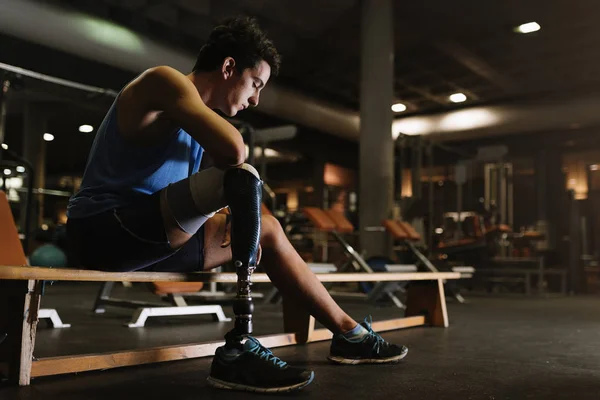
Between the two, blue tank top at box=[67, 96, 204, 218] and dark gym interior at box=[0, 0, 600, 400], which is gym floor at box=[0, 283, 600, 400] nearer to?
dark gym interior at box=[0, 0, 600, 400]

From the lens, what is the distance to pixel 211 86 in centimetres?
149

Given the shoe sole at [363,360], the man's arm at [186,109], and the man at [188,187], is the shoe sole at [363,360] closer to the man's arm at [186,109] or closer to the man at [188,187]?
the man at [188,187]

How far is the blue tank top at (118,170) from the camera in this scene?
1.37 m

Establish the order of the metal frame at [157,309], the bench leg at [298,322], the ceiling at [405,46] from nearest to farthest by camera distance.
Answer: the bench leg at [298,322]
the metal frame at [157,309]
the ceiling at [405,46]

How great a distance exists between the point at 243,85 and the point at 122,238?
0.50 metres

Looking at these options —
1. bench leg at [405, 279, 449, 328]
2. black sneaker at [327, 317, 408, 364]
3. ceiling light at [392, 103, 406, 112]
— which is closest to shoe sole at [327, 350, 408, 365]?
black sneaker at [327, 317, 408, 364]

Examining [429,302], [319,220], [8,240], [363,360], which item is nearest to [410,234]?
[319,220]

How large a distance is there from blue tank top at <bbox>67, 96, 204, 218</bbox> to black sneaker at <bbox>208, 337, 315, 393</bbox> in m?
0.45

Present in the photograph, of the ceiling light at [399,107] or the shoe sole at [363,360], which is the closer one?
the shoe sole at [363,360]

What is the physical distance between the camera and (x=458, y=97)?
9391 mm

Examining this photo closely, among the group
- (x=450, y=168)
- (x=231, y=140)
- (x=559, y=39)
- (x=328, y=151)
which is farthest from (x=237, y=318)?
(x=450, y=168)

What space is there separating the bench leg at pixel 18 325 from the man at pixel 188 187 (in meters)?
0.16

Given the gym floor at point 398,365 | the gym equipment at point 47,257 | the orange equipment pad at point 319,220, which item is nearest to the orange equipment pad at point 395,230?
the orange equipment pad at point 319,220

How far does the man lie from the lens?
129 centimetres
